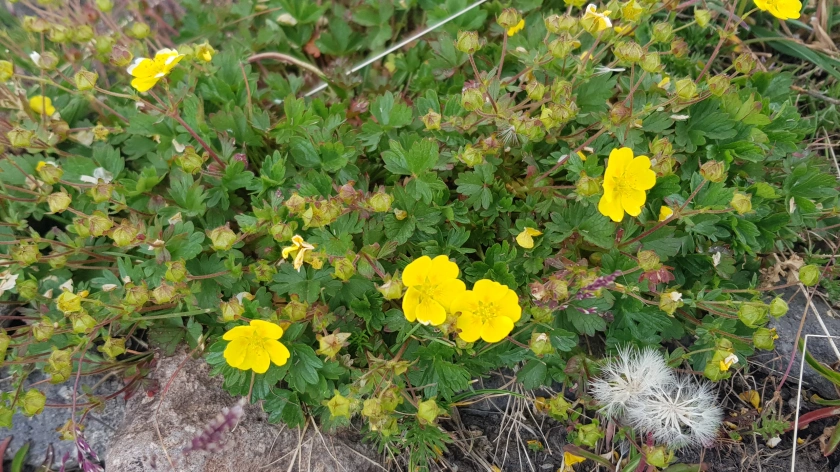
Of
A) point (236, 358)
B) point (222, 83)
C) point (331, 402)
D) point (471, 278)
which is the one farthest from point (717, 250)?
point (222, 83)

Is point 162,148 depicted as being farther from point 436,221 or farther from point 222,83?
point 436,221

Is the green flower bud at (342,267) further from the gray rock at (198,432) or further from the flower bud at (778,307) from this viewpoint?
the flower bud at (778,307)

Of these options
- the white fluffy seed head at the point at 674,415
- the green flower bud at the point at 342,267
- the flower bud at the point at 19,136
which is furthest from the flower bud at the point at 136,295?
the white fluffy seed head at the point at 674,415

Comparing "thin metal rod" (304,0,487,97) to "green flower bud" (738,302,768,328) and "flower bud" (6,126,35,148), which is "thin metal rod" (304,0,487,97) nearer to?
"flower bud" (6,126,35,148)

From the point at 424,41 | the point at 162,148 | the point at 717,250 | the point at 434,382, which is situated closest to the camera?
the point at 434,382

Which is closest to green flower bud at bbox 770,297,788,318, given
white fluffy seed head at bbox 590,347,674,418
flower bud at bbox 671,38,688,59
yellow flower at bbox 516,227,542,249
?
A: white fluffy seed head at bbox 590,347,674,418

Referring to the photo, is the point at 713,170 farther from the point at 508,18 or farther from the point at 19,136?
the point at 19,136
